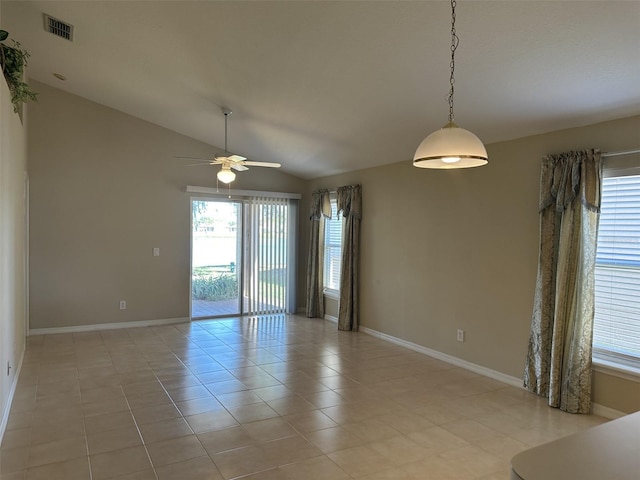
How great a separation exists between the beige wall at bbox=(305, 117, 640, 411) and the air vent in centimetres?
400

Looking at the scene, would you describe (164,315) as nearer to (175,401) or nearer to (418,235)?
(175,401)

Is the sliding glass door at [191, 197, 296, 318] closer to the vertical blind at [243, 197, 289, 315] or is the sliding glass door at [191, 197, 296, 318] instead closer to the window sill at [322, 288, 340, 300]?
the vertical blind at [243, 197, 289, 315]

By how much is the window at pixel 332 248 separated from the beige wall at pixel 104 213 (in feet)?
6.96

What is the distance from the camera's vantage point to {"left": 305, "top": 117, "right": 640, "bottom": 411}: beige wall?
13.6 ft

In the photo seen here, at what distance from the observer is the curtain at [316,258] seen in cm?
748

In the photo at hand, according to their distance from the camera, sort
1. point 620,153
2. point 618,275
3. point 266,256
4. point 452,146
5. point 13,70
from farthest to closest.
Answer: point 266,256
point 618,275
point 620,153
point 13,70
point 452,146

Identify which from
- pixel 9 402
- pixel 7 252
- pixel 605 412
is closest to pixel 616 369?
pixel 605 412

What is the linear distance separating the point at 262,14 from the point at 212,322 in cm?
508

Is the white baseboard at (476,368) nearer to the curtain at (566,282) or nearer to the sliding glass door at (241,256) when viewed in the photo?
the curtain at (566,282)

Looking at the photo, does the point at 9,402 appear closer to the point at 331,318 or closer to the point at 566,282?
the point at 331,318

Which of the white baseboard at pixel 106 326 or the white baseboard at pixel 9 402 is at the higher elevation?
the white baseboard at pixel 9 402

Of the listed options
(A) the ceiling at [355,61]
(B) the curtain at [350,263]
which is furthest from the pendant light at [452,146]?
(B) the curtain at [350,263]

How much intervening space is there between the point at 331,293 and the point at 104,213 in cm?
379

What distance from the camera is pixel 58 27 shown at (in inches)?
164
